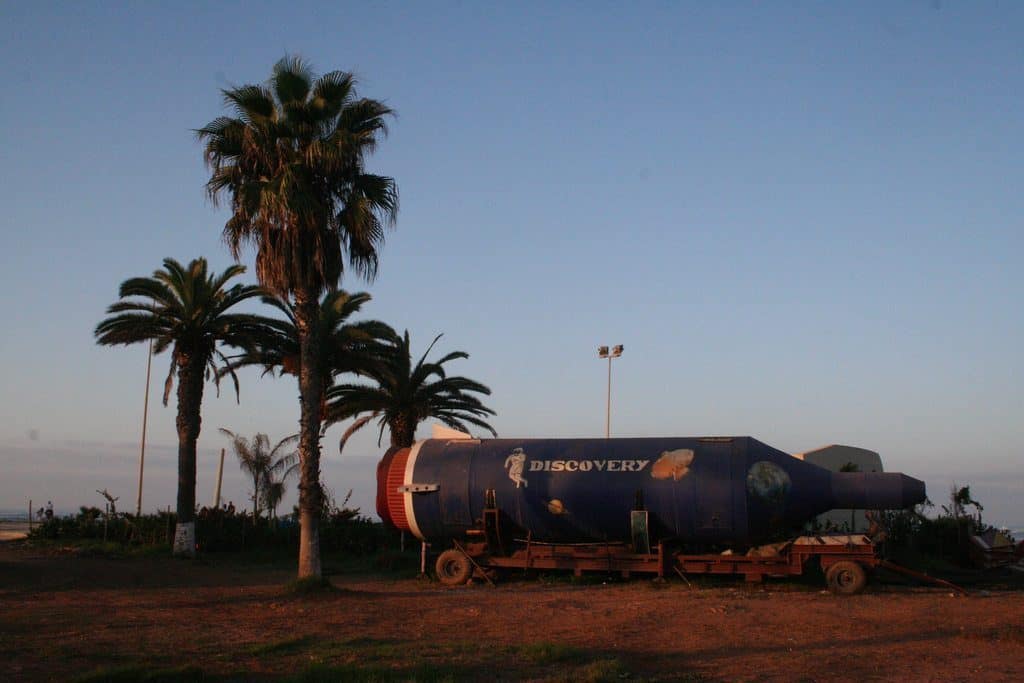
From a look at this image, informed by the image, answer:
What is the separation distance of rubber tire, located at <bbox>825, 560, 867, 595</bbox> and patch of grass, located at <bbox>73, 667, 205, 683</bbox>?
575 inches

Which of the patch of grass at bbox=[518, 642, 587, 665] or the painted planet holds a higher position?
the painted planet

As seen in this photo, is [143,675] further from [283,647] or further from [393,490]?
[393,490]

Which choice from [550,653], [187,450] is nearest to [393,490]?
[187,450]

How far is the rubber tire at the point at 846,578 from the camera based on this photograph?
71.6 ft

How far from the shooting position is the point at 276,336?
32281mm

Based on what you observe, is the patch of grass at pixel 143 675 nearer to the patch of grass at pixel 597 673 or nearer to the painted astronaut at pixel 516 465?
the patch of grass at pixel 597 673

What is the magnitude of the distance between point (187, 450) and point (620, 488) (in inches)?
611

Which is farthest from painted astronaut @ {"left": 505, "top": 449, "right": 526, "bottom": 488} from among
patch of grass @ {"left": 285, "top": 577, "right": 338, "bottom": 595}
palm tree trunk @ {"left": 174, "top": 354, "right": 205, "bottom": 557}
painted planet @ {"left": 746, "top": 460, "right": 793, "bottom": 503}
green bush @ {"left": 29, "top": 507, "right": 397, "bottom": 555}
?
palm tree trunk @ {"left": 174, "top": 354, "right": 205, "bottom": 557}

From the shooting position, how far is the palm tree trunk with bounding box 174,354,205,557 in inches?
1262

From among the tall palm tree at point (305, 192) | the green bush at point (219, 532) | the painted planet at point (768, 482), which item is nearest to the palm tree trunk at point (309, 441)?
the tall palm tree at point (305, 192)

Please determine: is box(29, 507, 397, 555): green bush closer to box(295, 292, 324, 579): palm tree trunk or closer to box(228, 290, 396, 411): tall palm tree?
box(228, 290, 396, 411): tall palm tree

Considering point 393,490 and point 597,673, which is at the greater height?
point 393,490

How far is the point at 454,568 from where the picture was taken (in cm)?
2506

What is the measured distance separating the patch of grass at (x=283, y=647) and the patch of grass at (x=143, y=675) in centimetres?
172
